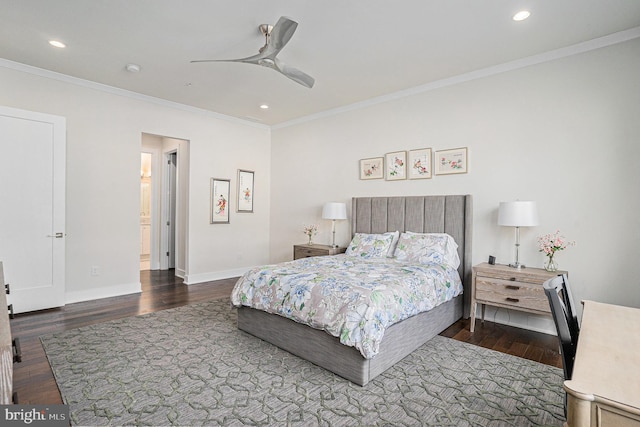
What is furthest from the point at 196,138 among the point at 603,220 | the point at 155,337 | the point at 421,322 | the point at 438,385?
the point at 603,220

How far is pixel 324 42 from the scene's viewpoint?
10.7 ft

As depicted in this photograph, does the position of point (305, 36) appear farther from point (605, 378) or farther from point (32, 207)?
point (32, 207)

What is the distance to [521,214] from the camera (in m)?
3.27

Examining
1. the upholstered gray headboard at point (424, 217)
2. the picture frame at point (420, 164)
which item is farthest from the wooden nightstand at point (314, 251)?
the picture frame at point (420, 164)

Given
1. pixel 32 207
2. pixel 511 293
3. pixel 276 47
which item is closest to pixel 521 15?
pixel 276 47

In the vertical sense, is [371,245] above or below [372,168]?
below

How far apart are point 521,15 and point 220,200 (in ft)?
16.1

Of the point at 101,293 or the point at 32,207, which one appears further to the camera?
the point at 101,293

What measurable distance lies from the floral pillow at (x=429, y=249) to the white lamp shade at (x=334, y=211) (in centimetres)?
124

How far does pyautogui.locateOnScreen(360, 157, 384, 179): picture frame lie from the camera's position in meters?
4.83

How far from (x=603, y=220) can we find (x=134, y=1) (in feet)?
15.2

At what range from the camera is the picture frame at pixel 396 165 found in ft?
15.0

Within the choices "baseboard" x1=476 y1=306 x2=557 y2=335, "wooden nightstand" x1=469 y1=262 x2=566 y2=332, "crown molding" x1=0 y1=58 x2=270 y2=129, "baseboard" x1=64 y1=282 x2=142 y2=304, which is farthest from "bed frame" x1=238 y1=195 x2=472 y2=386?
"crown molding" x1=0 y1=58 x2=270 y2=129

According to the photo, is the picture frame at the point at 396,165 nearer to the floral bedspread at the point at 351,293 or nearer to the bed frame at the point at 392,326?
the bed frame at the point at 392,326
